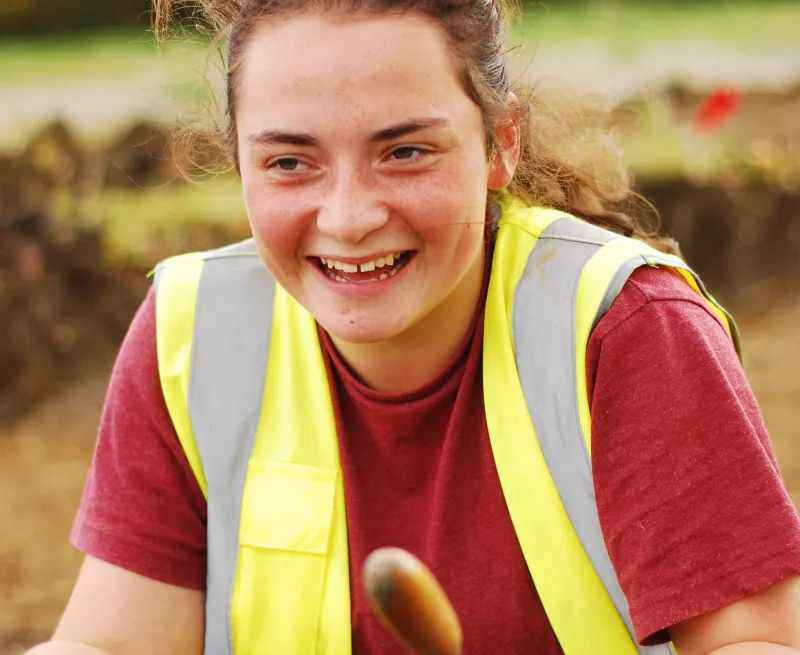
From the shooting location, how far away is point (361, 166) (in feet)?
4.82

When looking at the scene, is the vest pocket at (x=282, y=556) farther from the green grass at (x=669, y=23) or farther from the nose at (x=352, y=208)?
the green grass at (x=669, y=23)

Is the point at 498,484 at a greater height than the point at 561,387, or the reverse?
the point at 561,387

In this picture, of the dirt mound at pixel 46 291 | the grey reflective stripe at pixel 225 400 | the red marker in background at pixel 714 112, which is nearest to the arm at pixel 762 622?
the grey reflective stripe at pixel 225 400

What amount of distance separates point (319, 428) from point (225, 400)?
15cm

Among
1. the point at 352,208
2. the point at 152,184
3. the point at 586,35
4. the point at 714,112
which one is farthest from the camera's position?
the point at 586,35

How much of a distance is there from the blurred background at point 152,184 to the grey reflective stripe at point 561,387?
207 cm

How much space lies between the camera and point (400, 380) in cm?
169

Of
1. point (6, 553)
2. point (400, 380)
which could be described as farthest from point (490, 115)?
point (6, 553)

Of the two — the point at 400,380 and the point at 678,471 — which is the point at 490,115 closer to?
the point at 400,380

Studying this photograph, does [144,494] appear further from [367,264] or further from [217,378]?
[367,264]

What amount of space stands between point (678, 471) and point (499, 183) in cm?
51

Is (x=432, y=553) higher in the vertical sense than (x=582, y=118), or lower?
lower

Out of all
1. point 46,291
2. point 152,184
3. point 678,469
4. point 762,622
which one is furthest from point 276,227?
point 152,184

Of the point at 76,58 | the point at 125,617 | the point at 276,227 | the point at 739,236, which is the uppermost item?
the point at 76,58
